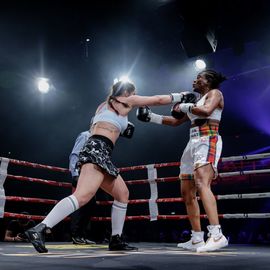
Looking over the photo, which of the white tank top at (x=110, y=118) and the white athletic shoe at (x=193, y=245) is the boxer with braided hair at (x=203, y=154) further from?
the white tank top at (x=110, y=118)

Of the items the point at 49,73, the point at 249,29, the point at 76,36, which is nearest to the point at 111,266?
the point at 249,29

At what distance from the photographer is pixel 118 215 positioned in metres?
2.80

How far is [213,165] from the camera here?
2812 millimetres

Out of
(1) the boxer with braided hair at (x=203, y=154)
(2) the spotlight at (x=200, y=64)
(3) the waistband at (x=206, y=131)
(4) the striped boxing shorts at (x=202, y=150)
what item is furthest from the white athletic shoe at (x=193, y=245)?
(2) the spotlight at (x=200, y=64)

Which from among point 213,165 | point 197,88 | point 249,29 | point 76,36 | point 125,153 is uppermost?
point 76,36

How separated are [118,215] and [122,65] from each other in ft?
19.9

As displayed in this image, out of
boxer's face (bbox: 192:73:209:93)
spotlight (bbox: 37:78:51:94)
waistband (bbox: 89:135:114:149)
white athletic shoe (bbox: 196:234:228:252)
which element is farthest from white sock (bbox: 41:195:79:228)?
spotlight (bbox: 37:78:51:94)

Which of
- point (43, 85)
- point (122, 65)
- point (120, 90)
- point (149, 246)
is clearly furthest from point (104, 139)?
point (43, 85)

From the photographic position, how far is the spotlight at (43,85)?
8.39 meters

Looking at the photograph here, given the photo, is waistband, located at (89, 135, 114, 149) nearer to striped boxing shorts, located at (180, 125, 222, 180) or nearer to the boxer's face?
striped boxing shorts, located at (180, 125, 222, 180)

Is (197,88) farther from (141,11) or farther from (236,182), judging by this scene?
(236,182)

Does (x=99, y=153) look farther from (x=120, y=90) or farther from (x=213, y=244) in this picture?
(x=213, y=244)

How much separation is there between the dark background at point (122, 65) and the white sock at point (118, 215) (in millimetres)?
4312

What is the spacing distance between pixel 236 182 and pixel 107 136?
808 centimetres
